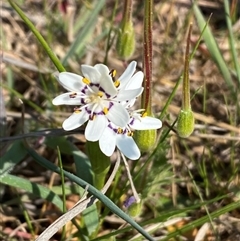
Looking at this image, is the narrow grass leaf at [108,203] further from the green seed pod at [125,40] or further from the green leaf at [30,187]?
the green seed pod at [125,40]

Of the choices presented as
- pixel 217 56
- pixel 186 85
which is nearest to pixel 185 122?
pixel 186 85

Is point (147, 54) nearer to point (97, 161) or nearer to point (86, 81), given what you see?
point (86, 81)

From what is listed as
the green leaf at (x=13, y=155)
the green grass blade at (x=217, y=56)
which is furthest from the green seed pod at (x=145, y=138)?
the green grass blade at (x=217, y=56)

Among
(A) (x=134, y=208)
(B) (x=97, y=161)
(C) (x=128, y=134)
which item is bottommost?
(A) (x=134, y=208)

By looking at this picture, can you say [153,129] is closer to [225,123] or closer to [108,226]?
[108,226]

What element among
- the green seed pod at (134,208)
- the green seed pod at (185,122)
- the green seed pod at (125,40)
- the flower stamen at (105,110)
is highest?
the green seed pod at (125,40)

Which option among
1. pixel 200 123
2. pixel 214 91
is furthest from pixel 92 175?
pixel 214 91
